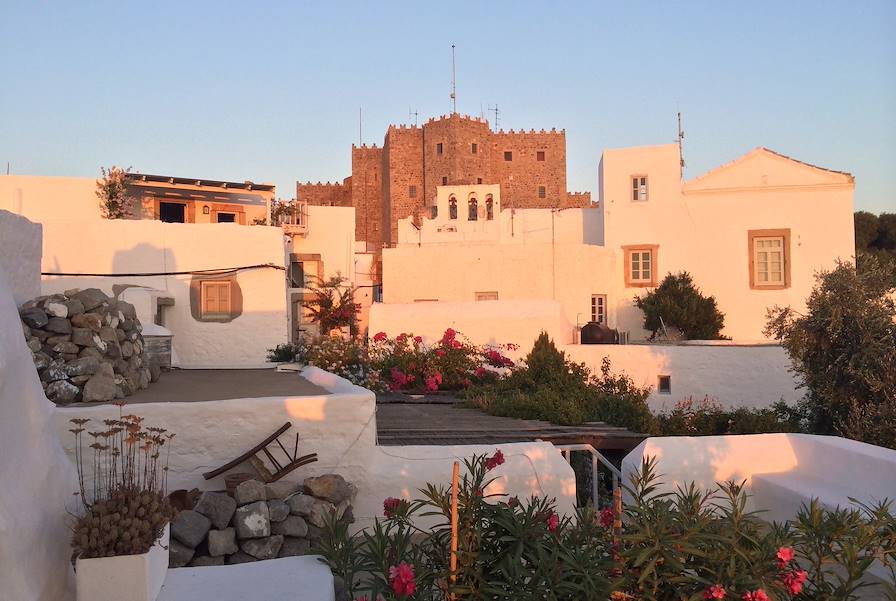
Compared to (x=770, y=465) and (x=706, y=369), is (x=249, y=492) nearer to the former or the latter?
(x=770, y=465)

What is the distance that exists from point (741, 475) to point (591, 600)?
3.80 m

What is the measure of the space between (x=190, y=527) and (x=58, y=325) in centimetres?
262

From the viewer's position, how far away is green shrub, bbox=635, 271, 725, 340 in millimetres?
21766

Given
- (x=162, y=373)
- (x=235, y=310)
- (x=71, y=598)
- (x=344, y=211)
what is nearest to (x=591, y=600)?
(x=71, y=598)

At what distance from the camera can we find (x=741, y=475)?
22.2ft

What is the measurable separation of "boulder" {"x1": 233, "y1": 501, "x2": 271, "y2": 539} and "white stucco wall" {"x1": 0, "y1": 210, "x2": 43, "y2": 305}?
299cm

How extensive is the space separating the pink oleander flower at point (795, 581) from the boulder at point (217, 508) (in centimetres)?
387

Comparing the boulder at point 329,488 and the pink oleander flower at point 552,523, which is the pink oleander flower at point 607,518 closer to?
the pink oleander flower at point 552,523

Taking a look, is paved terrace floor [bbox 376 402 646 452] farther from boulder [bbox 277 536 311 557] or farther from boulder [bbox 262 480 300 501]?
boulder [bbox 277 536 311 557]

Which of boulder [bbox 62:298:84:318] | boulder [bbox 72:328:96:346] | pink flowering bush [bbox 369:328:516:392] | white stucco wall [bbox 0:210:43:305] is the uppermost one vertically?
white stucco wall [bbox 0:210:43:305]

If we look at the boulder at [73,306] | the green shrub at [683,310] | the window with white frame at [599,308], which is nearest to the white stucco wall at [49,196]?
the window with white frame at [599,308]

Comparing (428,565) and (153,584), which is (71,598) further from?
(428,565)

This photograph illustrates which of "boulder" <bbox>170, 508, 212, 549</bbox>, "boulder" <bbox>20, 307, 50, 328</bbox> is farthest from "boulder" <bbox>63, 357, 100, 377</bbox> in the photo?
"boulder" <bbox>170, 508, 212, 549</bbox>

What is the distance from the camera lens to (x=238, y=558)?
5531 millimetres
